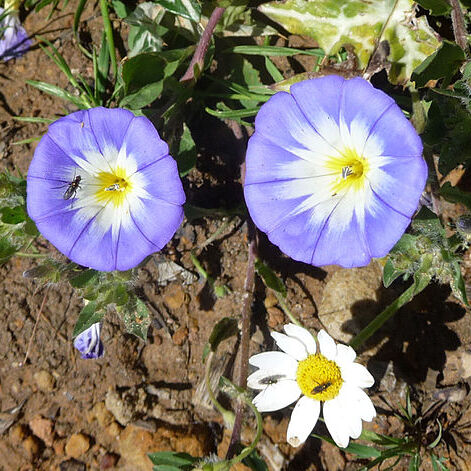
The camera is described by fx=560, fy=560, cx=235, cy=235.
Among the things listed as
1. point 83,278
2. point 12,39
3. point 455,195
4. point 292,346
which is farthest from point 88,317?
point 12,39

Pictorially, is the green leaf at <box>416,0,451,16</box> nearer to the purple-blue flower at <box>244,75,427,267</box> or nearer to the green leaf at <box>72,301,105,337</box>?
the purple-blue flower at <box>244,75,427,267</box>

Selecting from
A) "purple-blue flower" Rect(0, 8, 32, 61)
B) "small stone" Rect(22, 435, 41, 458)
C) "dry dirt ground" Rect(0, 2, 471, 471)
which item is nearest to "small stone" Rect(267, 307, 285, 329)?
"dry dirt ground" Rect(0, 2, 471, 471)

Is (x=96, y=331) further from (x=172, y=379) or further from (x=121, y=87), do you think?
(x=121, y=87)

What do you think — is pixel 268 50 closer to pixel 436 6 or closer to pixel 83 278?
pixel 436 6

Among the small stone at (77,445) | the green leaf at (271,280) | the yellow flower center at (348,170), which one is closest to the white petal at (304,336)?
the green leaf at (271,280)

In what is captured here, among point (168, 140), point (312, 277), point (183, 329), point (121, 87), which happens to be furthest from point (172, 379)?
point (121, 87)

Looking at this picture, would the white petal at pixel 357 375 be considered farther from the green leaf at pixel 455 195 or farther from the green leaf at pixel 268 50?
the green leaf at pixel 268 50
